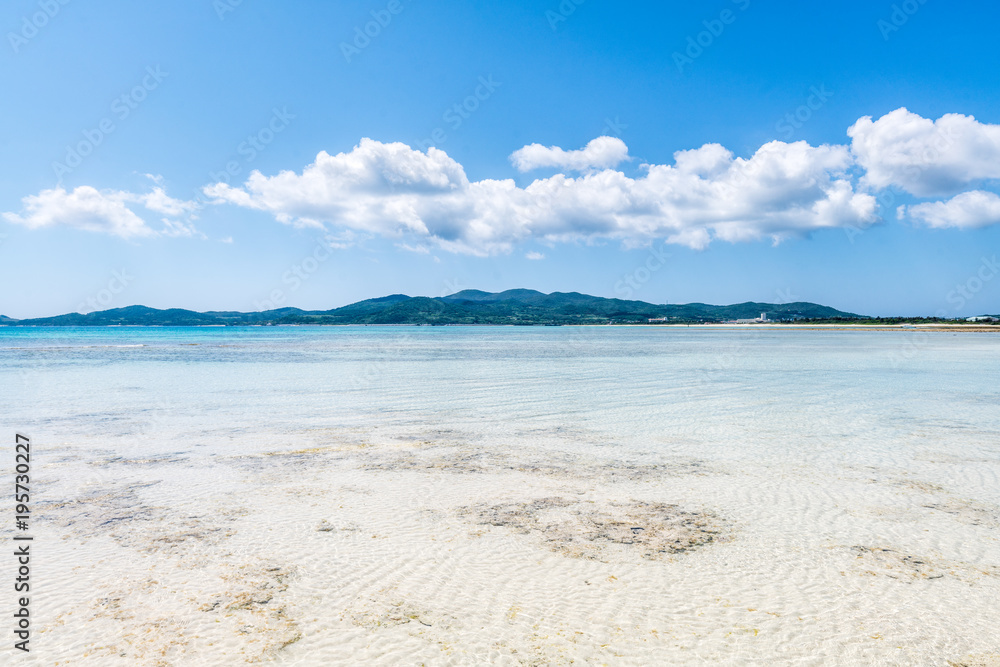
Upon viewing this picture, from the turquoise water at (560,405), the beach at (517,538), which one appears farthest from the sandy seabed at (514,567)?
the turquoise water at (560,405)

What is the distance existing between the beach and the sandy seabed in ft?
0.11

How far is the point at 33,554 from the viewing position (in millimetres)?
7289

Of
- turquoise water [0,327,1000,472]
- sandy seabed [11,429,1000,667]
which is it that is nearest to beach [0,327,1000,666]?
sandy seabed [11,429,1000,667]

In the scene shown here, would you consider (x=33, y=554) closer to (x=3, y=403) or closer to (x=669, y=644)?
(x=669, y=644)

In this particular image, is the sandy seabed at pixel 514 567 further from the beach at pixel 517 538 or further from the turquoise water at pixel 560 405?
the turquoise water at pixel 560 405

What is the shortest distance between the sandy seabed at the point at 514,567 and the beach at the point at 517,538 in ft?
0.11

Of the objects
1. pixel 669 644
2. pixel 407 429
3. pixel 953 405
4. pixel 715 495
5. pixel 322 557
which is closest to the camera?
pixel 669 644

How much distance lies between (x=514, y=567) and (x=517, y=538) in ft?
3.05

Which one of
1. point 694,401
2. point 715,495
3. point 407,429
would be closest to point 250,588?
point 715,495

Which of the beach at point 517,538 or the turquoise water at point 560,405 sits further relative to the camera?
the turquoise water at point 560,405

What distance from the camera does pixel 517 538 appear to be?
789 cm

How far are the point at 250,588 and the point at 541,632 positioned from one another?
11.3 feet

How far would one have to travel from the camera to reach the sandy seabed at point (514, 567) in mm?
Answer: 5363

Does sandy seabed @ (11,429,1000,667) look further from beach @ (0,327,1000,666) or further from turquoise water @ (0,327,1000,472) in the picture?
turquoise water @ (0,327,1000,472)
